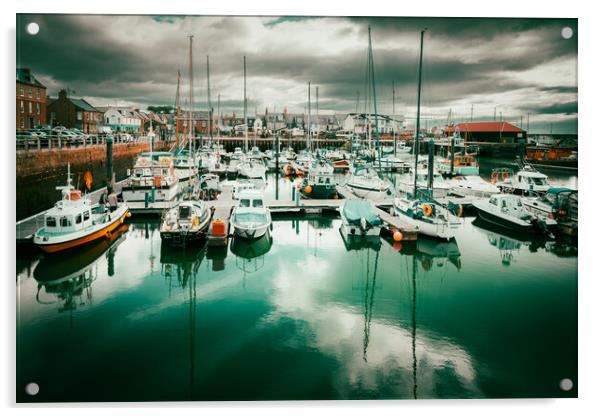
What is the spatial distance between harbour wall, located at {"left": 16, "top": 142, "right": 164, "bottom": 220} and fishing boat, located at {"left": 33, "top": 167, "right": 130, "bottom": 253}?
1.10 ft

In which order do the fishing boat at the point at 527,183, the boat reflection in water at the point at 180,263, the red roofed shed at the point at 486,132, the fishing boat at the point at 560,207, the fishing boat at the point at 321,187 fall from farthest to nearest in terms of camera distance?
1. the red roofed shed at the point at 486,132
2. the fishing boat at the point at 321,187
3. the fishing boat at the point at 527,183
4. the fishing boat at the point at 560,207
5. the boat reflection in water at the point at 180,263

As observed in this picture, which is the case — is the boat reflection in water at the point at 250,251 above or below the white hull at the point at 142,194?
below

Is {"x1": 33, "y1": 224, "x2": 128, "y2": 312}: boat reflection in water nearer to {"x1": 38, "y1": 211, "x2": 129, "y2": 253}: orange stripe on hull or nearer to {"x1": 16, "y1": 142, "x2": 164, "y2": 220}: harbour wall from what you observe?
{"x1": 38, "y1": 211, "x2": 129, "y2": 253}: orange stripe on hull

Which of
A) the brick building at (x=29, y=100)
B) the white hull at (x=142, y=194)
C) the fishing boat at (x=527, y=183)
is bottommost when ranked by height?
the white hull at (x=142, y=194)

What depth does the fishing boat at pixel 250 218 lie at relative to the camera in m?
14.1

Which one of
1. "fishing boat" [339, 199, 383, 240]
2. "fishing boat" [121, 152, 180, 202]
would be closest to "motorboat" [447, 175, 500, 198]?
"fishing boat" [339, 199, 383, 240]

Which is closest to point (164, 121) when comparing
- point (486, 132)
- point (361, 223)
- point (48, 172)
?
point (486, 132)

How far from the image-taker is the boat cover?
48.9 feet

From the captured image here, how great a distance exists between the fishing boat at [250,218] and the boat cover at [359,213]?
9.16ft

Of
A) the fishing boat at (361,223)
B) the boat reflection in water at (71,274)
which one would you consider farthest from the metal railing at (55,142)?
the fishing boat at (361,223)

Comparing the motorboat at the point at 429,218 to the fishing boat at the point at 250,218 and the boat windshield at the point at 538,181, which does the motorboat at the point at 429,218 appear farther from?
the boat windshield at the point at 538,181

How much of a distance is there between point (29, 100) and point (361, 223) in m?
10.0

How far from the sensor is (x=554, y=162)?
79.9ft

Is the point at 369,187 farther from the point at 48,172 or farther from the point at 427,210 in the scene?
the point at 48,172
